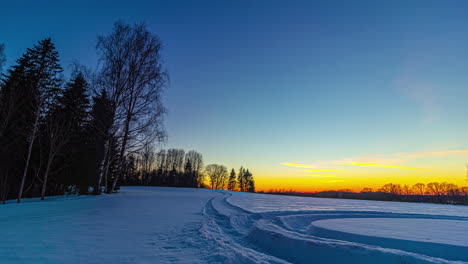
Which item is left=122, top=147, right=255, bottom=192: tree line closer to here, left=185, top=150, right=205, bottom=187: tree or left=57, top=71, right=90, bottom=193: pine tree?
left=185, top=150, right=205, bottom=187: tree

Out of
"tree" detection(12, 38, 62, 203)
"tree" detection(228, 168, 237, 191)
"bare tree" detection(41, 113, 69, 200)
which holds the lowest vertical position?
"tree" detection(228, 168, 237, 191)

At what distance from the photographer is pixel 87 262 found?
102 inches

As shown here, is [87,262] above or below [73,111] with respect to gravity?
below

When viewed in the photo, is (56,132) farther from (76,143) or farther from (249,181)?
(249,181)

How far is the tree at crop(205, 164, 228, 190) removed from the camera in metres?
69.0

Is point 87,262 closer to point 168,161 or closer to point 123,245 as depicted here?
point 123,245

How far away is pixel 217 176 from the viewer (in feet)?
228

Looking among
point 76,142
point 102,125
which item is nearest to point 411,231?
point 102,125

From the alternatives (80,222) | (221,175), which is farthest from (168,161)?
(80,222)

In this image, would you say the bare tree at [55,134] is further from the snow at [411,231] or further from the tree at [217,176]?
the tree at [217,176]

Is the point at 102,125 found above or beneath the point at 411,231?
above

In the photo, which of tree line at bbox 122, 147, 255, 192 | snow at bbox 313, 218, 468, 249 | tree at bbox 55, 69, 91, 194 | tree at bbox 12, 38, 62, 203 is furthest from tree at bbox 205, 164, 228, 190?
snow at bbox 313, 218, 468, 249

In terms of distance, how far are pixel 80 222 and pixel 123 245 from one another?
2506 millimetres

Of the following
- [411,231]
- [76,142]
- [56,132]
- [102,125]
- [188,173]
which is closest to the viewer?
[411,231]
